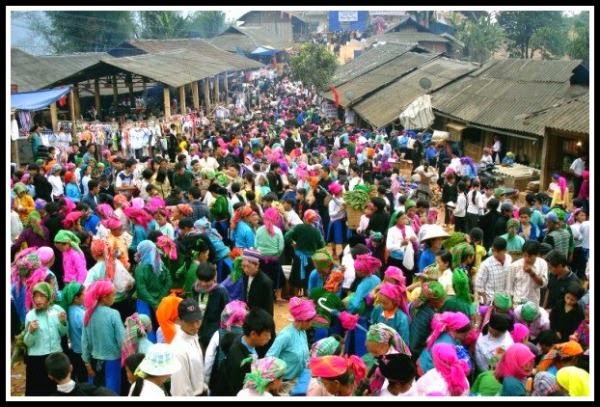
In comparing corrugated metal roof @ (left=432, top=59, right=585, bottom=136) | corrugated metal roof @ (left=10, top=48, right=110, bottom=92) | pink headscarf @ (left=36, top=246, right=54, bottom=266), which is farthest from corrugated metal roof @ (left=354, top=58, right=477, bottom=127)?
pink headscarf @ (left=36, top=246, right=54, bottom=266)

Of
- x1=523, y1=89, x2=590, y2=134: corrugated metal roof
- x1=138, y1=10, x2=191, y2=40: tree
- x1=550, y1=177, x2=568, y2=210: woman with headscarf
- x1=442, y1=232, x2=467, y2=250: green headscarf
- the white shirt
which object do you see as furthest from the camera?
x1=138, y1=10, x2=191, y2=40: tree

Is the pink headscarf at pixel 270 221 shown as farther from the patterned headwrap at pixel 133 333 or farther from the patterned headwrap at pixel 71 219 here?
the patterned headwrap at pixel 133 333

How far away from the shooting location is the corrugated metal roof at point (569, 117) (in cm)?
1419

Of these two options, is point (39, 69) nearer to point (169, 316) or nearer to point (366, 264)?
point (366, 264)

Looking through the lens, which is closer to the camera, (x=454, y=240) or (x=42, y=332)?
(x=42, y=332)

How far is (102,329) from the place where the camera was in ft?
18.3

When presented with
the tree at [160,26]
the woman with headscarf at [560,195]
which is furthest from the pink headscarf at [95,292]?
the tree at [160,26]

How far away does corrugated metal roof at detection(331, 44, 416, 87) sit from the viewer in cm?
3233

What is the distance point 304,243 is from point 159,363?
4102 millimetres

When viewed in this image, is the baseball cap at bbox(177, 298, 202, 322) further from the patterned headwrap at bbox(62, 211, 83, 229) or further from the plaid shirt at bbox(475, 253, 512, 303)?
the patterned headwrap at bbox(62, 211, 83, 229)

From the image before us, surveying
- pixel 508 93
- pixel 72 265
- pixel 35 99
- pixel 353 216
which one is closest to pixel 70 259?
pixel 72 265

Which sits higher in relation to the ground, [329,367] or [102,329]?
[329,367]

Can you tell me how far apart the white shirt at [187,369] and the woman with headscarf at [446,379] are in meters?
1.62

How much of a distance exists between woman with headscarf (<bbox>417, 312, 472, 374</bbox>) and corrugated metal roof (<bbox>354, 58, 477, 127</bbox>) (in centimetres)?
1765
